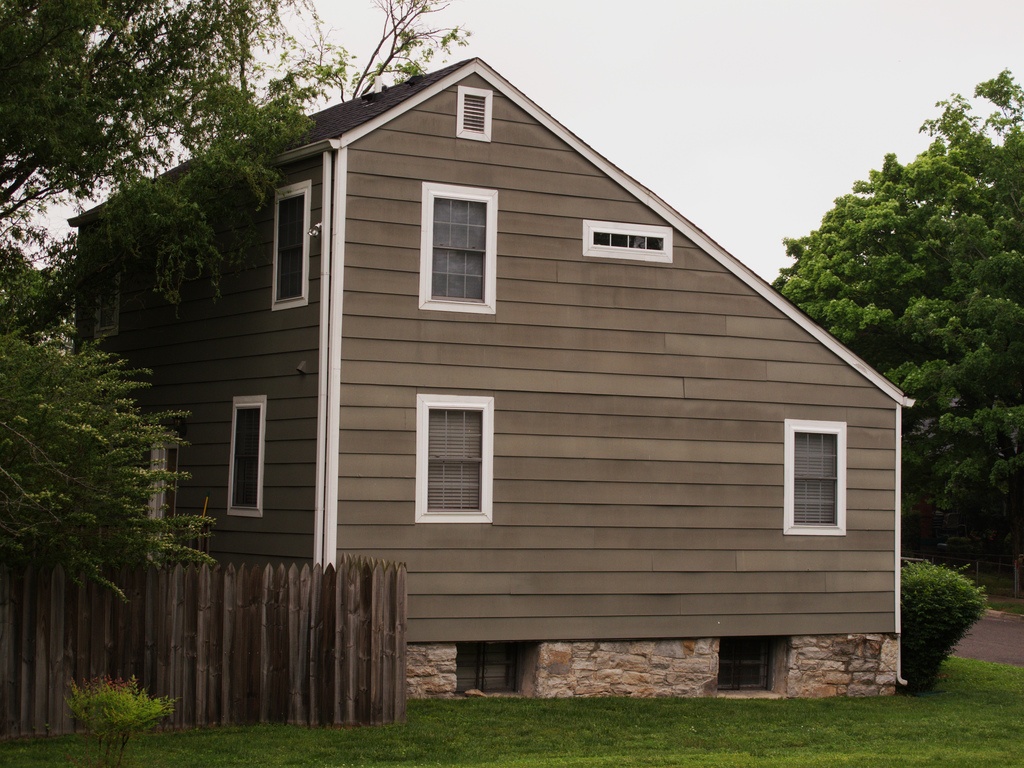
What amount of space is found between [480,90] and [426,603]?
252 inches

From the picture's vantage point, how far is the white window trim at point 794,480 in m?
17.6

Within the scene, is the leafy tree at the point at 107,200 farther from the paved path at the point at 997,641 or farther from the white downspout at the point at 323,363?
the paved path at the point at 997,641

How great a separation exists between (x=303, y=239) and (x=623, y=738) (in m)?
6.97

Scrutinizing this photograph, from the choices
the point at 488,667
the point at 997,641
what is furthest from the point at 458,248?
Answer: the point at 997,641

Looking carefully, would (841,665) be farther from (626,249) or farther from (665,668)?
(626,249)

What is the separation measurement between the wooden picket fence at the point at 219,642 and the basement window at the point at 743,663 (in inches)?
228

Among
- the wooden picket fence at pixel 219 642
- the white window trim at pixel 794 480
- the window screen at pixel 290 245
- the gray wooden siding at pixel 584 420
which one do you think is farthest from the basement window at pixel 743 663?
the window screen at pixel 290 245

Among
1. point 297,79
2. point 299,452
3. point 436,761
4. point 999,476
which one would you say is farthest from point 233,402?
point 999,476

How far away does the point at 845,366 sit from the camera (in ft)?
59.4

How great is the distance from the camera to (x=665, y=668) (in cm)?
1675

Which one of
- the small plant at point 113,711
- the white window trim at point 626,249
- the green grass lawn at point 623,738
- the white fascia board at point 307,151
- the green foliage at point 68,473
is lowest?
the green grass lawn at point 623,738

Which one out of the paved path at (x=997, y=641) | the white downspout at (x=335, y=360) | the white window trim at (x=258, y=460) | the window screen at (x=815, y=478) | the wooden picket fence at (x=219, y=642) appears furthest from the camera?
the paved path at (x=997, y=641)

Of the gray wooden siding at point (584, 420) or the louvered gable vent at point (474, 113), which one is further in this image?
the louvered gable vent at point (474, 113)

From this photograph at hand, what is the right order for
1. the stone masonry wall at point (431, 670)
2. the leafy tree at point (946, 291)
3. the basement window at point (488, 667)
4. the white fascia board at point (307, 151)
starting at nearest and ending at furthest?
1. the white fascia board at point (307, 151)
2. the stone masonry wall at point (431, 670)
3. the basement window at point (488, 667)
4. the leafy tree at point (946, 291)
